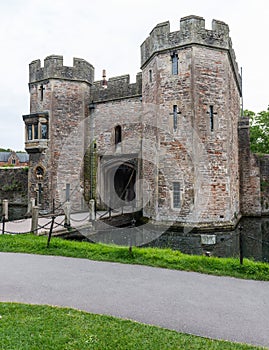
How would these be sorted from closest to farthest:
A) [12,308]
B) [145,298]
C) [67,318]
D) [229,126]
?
1. [67,318]
2. [12,308]
3. [145,298]
4. [229,126]

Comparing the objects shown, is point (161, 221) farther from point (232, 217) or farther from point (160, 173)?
point (232, 217)

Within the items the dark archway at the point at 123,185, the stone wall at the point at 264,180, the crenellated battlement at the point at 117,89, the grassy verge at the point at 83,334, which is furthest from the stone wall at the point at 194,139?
the grassy verge at the point at 83,334

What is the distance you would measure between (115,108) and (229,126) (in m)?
6.75

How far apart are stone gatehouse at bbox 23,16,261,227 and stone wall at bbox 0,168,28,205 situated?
26.1 feet

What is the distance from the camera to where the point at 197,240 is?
12.0 meters

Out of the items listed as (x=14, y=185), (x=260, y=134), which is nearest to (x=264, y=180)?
(x=260, y=134)

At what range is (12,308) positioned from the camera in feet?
12.8

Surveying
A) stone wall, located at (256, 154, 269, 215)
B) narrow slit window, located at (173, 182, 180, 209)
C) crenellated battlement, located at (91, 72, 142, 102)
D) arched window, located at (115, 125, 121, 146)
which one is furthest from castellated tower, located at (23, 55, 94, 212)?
stone wall, located at (256, 154, 269, 215)

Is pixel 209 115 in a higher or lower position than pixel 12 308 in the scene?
higher

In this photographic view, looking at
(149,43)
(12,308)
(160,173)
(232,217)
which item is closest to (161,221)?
(160,173)

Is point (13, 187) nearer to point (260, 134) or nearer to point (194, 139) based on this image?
point (194, 139)

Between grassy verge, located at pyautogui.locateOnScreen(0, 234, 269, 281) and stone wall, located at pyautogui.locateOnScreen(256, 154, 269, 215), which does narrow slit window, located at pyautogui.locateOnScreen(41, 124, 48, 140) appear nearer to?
grassy verge, located at pyautogui.locateOnScreen(0, 234, 269, 281)

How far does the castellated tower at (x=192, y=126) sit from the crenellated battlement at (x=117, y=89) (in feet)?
8.88

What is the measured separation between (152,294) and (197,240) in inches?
308
